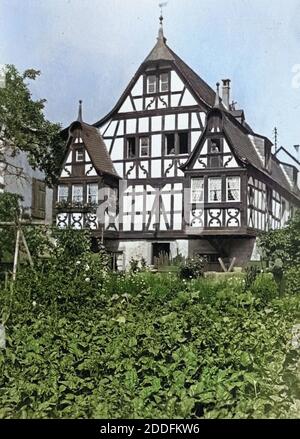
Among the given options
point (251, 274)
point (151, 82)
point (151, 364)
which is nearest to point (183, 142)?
point (151, 82)

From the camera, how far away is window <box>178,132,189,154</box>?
2789mm

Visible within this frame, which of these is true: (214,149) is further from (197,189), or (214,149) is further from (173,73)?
(173,73)

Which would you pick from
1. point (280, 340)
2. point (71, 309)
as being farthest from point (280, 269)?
point (71, 309)

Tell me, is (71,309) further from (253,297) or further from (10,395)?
(10,395)

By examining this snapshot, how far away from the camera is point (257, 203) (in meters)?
2.72

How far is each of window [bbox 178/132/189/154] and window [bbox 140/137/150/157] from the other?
0.15 metres

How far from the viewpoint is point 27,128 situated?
8.89 feet

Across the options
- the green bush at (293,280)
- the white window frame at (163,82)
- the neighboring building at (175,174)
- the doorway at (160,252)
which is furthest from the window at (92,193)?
the green bush at (293,280)

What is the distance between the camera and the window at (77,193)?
277 centimetres

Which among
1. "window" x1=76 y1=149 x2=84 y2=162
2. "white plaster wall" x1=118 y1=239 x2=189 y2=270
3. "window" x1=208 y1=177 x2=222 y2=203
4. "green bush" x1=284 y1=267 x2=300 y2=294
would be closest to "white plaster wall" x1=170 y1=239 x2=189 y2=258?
"white plaster wall" x1=118 y1=239 x2=189 y2=270

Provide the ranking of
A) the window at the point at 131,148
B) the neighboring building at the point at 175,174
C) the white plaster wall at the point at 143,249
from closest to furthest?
the neighboring building at the point at 175,174 < the white plaster wall at the point at 143,249 < the window at the point at 131,148

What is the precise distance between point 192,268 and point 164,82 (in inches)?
33.3

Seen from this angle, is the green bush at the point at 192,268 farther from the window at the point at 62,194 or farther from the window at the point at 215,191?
the window at the point at 62,194

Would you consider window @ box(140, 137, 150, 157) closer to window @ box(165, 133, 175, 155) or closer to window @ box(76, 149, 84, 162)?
window @ box(165, 133, 175, 155)
